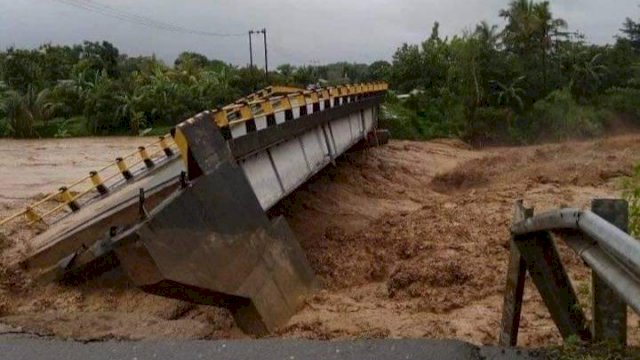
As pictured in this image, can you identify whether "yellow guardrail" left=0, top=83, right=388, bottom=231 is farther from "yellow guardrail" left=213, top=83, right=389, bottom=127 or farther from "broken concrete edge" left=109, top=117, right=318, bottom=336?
"broken concrete edge" left=109, top=117, right=318, bottom=336

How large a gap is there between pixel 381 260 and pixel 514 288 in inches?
275

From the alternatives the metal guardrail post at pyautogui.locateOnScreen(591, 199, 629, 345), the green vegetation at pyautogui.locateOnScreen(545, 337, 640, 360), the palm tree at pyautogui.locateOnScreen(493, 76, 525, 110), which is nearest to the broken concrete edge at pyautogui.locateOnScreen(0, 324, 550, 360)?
the green vegetation at pyautogui.locateOnScreen(545, 337, 640, 360)

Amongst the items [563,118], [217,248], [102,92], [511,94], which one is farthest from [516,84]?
[217,248]

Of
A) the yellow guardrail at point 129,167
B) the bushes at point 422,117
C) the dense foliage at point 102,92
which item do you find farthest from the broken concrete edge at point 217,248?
the dense foliage at point 102,92

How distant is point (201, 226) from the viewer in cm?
747

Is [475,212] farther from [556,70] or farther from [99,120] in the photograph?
[556,70]

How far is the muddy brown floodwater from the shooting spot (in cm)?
745

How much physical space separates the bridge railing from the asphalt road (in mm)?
520

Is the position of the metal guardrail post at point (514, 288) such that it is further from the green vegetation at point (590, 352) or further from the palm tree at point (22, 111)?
the palm tree at point (22, 111)

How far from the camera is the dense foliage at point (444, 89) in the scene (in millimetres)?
39594

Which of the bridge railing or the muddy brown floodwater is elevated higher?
the bridge railing

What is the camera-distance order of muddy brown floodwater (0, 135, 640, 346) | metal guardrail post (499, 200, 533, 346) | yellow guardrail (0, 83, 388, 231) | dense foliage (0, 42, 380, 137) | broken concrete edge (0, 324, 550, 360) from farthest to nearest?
dense foliage (0, 42, 380, 137) → yellow guardrail (0, 83, 388, 231) → muddy brown floodwater (0, 135, 640, 346) → metal guardrail post (499, 200, 533, 346) → broken concrete edge (0, 324, 550, 360)

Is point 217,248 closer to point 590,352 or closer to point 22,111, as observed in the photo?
point 590,352

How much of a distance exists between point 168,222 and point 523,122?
1435 inches
